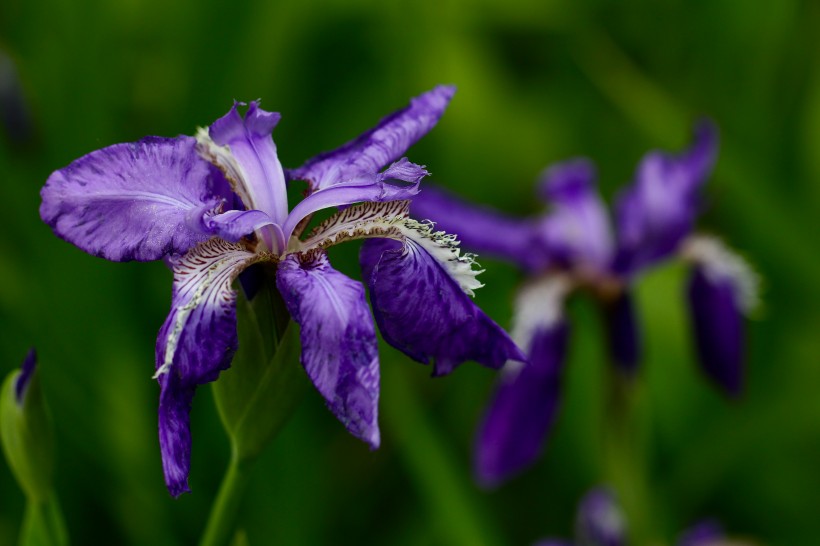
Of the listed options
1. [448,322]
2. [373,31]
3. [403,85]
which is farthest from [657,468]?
[448,322]

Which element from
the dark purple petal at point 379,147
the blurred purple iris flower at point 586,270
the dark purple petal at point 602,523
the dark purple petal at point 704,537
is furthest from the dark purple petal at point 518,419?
the dark purple petal at point 379,147

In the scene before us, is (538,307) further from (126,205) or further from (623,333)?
(126,205)

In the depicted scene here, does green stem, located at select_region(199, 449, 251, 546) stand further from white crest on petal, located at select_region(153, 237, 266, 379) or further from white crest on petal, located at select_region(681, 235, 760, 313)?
white crest on petal, located at select_region(681, 235, 760, 313)

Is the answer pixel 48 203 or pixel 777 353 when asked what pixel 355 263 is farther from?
pixel 48 203

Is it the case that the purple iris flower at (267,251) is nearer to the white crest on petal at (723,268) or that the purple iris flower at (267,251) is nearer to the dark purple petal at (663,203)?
the dark purple petal at (663,203)

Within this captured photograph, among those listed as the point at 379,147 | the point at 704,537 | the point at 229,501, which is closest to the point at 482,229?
the point at 704,537
